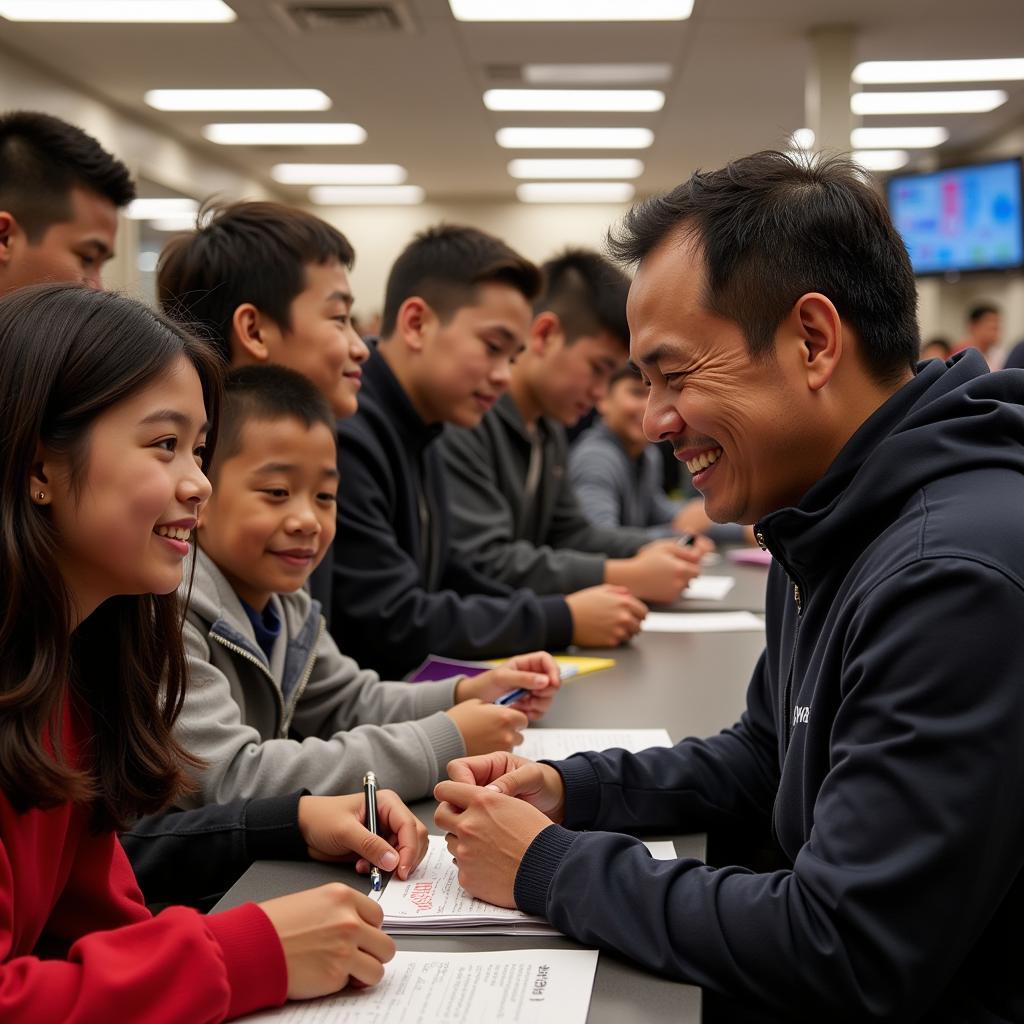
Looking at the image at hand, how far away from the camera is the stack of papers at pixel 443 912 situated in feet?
3.50

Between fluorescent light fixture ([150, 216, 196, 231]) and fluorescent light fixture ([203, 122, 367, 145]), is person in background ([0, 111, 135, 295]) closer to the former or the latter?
fluorescent light fixture ([203, 122, 367, 145])

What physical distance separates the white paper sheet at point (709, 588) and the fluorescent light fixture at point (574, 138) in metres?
6.21

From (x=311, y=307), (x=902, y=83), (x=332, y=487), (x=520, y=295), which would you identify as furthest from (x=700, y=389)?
(x=902, y=83)

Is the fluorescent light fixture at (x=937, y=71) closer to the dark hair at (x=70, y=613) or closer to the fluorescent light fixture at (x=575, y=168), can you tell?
the fluorescent light fixture at (x=575, y=168)

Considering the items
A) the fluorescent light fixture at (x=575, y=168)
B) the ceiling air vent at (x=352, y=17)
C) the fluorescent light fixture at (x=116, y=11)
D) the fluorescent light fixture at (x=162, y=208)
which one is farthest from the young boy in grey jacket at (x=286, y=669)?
the fluorescent light fixture at (x=575, y=168)

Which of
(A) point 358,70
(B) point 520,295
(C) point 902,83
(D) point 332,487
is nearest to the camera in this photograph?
(D) point 332,487

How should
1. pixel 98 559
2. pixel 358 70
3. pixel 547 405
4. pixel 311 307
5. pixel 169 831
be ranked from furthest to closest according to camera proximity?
pixel 358 70, pixel 547 405, pixel 311 307, pixel 169 831, pixel 98 559

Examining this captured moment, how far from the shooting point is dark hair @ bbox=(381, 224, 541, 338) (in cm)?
269

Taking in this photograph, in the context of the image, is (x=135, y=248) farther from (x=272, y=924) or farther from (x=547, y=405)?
(x=272, y=924)

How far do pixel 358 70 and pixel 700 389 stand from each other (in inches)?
258

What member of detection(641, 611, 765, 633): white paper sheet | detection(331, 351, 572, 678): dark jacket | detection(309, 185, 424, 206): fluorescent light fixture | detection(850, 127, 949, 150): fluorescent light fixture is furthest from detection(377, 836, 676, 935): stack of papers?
detection(309, 185, 424, 206): fluorescent light fixture

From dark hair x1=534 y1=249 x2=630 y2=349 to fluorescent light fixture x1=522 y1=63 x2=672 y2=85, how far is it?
3.91 m

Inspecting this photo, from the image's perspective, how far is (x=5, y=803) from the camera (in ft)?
3.31

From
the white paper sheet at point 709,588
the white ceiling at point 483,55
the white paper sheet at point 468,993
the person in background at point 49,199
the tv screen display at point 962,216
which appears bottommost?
the white paper sheet at point 709,588
